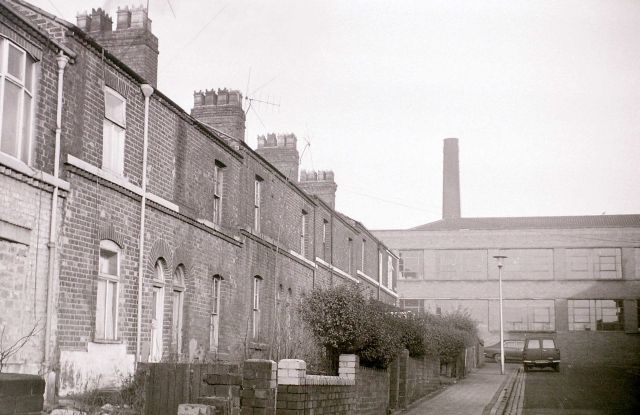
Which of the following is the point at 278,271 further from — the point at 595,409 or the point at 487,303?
the point at 487,303

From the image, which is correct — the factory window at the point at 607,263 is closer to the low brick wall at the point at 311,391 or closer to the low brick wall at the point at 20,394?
the low brick wall at the point at 311,391

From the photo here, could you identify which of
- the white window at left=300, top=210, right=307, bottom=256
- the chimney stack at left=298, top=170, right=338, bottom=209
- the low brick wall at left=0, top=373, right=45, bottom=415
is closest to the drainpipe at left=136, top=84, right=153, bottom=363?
the low brick wall at left=0, top=373, right=45, bottom=415

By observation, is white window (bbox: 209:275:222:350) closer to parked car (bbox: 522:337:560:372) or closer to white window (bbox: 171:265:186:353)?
white window (bbox: 171:265:186:353)

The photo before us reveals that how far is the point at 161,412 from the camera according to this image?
9.12 metres

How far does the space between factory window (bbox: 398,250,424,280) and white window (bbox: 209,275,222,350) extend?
43.2 metres

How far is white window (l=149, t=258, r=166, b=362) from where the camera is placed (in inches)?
613

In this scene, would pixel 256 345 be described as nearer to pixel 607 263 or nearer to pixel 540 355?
pixel 540 355

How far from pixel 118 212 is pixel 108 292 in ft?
5.01

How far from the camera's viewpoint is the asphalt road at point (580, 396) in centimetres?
1858

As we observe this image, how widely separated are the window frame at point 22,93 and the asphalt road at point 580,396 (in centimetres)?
1316

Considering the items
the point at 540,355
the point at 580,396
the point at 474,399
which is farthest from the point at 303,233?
the point at 540,355

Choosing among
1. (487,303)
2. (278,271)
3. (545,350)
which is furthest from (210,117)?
(487,303)

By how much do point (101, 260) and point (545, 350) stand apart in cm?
3017

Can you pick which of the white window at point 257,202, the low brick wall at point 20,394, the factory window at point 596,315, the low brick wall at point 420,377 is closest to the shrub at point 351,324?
the low brick wall at point 420,377
